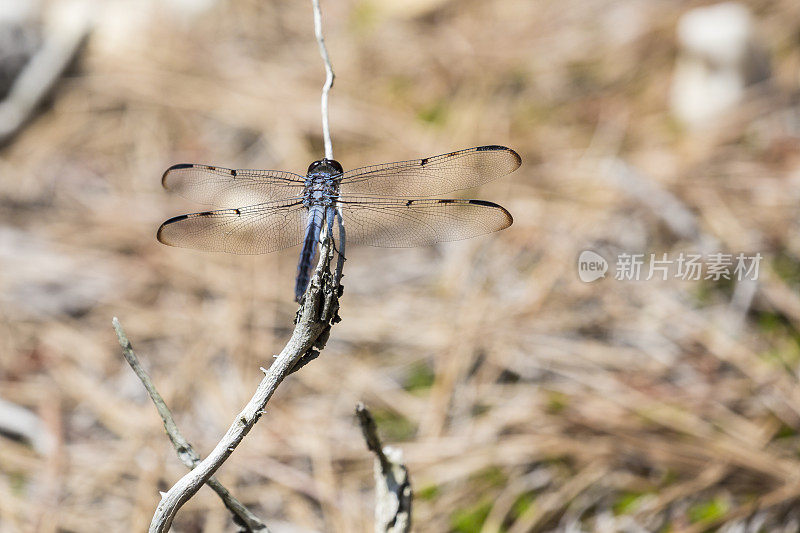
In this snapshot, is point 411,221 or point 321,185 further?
point 411,221

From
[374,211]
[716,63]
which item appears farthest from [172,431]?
[716,63]

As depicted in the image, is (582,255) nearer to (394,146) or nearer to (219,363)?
(394,146)

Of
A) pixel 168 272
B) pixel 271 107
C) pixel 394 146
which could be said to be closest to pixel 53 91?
pixel 271 107

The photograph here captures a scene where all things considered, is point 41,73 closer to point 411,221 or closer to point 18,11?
point 18,11

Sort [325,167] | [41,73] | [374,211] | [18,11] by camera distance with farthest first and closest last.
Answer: [18,11] → [41,73] → [374,211] → [325,167]

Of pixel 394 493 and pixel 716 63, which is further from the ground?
pixel 716 63

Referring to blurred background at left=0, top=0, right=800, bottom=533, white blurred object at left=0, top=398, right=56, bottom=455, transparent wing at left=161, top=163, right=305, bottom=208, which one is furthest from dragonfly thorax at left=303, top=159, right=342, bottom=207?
white blurred object at left=0, top=398, right=56, bottom=455

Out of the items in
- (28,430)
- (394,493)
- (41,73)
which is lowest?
(394,493)
